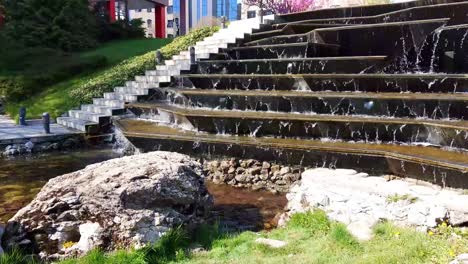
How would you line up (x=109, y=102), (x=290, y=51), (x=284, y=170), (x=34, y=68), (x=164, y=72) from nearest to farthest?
(x=284, y=170) < (x=290, y=51) < (x=109, y=102) < (x=164, y=72) < (x=34, y=68)

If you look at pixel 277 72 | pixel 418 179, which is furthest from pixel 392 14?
pixel 418 179

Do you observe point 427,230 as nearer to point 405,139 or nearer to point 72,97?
point 405,139

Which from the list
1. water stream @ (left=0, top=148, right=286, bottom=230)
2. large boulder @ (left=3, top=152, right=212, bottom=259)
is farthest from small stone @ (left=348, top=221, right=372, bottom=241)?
large boulder @ (left=3, top=152, right=212, bottom=259)

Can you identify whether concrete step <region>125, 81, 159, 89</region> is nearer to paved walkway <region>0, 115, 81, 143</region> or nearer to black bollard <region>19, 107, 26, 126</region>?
paved walkway <region>0, 115, 81, 143</region>

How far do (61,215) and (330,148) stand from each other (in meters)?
4.26

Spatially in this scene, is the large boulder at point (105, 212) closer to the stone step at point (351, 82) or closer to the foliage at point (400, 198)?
the foliage at point (400, 198)

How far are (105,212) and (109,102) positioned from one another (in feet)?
34.0

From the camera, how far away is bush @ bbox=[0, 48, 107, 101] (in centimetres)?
1781

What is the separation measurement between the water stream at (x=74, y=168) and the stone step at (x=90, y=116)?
5.84 feet

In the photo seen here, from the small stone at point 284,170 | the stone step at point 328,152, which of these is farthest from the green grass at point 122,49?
the small stone at point 284,170

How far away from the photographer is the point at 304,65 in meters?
11.0

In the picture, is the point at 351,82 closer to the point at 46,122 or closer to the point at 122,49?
the point at 46,122

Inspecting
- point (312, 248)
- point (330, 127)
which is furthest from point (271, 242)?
point (330, 127)

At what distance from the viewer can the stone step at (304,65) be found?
1016cm
